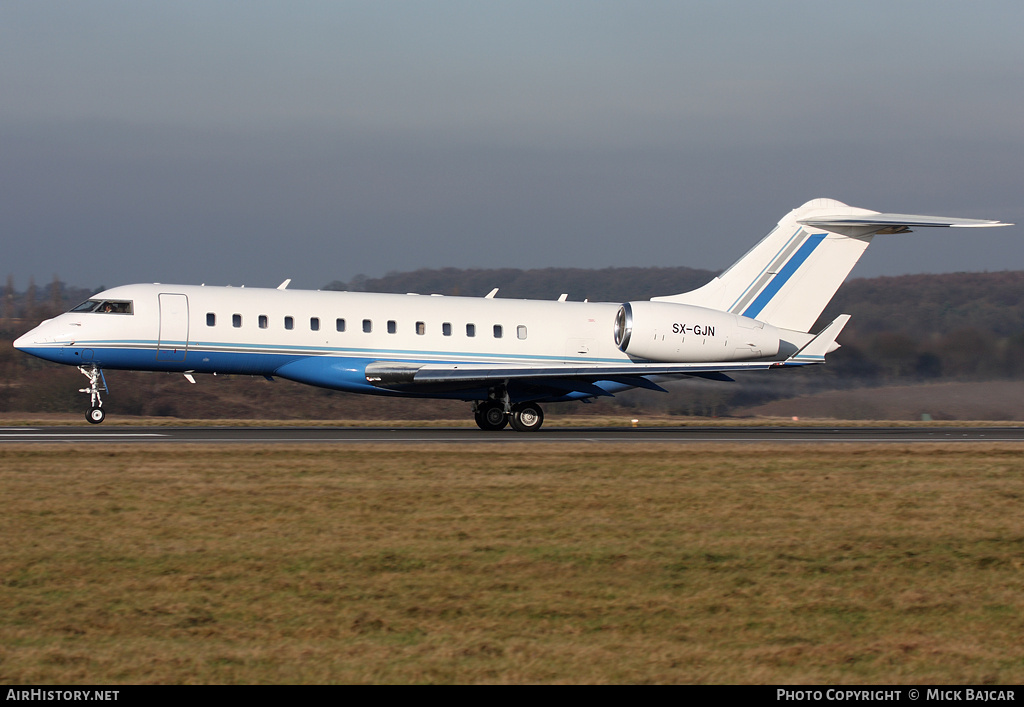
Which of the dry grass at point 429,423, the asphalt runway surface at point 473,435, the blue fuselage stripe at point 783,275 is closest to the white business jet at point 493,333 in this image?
the blue fuselage stripe at point 783,275

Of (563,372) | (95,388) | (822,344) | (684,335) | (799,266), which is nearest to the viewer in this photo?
(95,388)

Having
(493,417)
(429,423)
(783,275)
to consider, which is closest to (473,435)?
(493,417)

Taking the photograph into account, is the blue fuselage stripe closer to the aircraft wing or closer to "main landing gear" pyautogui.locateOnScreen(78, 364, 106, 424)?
the aircraft wing

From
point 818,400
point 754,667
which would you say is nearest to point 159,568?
point 754,667

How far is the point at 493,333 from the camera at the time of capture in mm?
29172

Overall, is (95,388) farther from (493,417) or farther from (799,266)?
(799,266)

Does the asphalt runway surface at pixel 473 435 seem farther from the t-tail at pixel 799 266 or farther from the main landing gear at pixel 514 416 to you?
the t-tail at pixel 799 266

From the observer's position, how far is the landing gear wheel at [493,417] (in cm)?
2916

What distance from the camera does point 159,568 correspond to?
10.3 m

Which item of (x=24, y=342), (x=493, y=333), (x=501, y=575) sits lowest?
(x=501, y=575)

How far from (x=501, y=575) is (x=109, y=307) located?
19273 millimetres

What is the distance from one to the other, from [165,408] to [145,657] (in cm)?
4415

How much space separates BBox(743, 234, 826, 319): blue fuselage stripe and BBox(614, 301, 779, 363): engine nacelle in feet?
2.18

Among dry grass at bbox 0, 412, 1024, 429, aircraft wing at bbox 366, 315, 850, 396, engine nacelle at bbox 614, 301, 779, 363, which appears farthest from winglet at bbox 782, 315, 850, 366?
dry grass at bbox 0, 412, 1024, 429
